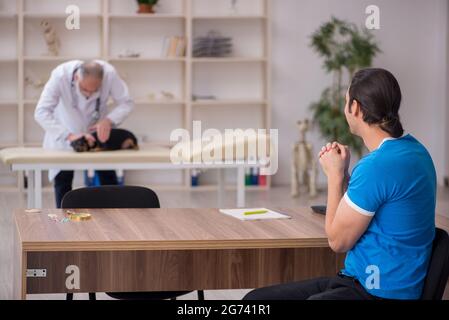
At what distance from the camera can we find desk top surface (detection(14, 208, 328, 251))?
2.13 m

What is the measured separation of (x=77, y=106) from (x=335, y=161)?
3.09 m

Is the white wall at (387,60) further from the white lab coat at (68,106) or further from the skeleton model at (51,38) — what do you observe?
the white lab coat at (68,106)

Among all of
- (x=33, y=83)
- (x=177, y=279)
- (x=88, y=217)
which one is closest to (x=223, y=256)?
(x=177, y=279)

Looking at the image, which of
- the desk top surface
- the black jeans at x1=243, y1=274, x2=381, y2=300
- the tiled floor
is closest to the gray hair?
the tiled floor

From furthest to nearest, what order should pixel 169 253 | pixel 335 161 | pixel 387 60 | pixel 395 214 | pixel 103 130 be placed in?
1. pixel 387 60
2. pixel 103 130
3. pixel 169 253
4. pixel 335 161
5. pixel 395 214

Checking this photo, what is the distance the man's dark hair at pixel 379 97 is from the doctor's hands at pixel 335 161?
0.15 m

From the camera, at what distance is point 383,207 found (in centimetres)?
191

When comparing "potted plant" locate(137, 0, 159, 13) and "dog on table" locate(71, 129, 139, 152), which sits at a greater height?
"potted plant" locate(137, 0, 159, 13)

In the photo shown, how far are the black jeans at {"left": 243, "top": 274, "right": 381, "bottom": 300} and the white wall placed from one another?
579 centimetres

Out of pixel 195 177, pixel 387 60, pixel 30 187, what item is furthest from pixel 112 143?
pixel 387 60

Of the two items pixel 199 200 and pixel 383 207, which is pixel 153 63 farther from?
pixel 383 207

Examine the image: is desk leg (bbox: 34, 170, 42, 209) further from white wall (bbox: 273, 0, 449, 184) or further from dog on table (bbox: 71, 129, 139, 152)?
white wall (bbox: 273, 0, 449, 184)

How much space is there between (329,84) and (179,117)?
4.91 ft

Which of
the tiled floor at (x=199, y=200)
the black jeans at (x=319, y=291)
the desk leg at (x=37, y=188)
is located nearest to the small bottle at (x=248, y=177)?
the tiled floor at (x=199, y=200)
